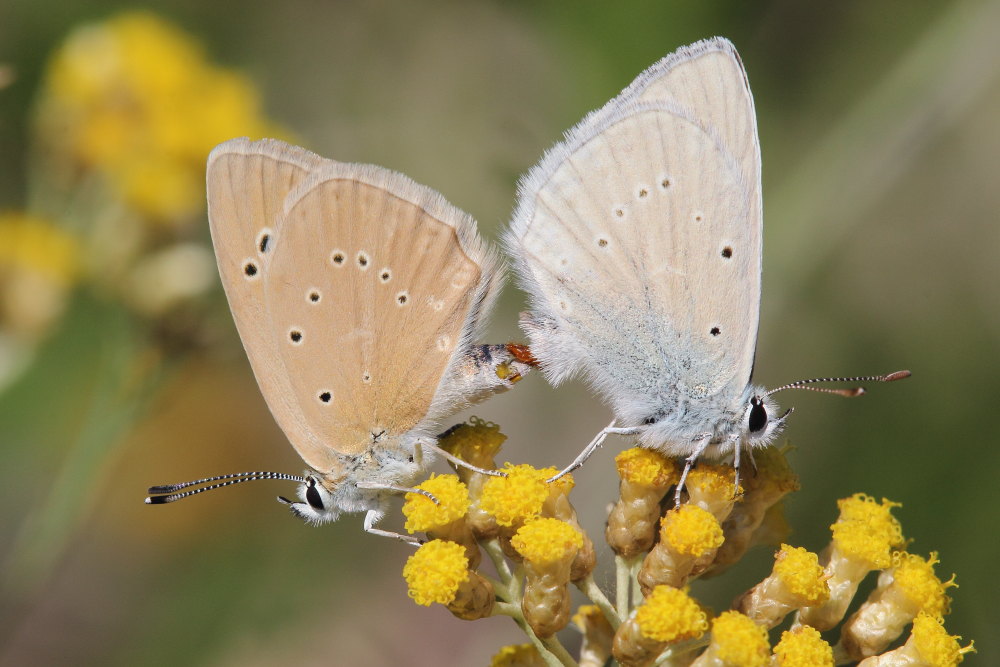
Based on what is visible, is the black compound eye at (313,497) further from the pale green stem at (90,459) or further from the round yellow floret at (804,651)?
the round yellow floret at (804,651)

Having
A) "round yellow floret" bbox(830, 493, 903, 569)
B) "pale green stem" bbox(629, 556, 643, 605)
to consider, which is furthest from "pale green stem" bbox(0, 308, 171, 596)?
"round yellow floret" bbox(830, 493, 903, 569)

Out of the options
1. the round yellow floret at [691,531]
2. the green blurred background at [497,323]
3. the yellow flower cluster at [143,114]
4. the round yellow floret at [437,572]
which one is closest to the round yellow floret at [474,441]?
the round yellow floret at [437,572]

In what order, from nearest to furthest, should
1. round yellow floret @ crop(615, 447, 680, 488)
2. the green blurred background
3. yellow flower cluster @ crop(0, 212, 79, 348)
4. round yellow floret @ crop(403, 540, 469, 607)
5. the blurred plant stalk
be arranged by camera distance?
round yellow floret @ crop(403, 540, 469, 607) < round yellow floret @ crop(615, 447, 680, 488) < the blurred plant stalk < yellow flower cluster @ crop(0, 212, 79, 348) < the green blurred background

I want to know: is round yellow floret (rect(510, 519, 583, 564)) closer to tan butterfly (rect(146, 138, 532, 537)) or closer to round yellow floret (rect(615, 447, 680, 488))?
round yellow floret (rect(615, 447, 680, 488))

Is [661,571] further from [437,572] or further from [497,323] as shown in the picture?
[497,323]

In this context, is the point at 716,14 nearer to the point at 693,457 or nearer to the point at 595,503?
the point at 595,503
